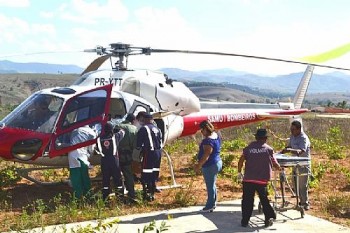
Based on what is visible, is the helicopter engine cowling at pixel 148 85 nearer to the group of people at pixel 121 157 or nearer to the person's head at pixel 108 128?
the group of people at pixel 121 157

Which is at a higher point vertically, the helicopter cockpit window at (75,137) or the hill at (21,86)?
the helicopter cockpit window at (75,137)

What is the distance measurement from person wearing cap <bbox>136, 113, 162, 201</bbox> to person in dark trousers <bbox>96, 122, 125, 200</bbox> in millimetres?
526

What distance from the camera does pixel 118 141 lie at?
27.8ft

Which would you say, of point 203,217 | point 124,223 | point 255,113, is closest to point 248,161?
point 203,217

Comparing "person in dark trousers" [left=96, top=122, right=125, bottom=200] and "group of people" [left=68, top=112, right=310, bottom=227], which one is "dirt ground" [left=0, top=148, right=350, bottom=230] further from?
"person in dark trousers" [left=96, top=122, right=125, bottom=200]

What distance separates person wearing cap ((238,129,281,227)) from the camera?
21.9 ft

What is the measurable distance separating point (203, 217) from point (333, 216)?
6.98 ft

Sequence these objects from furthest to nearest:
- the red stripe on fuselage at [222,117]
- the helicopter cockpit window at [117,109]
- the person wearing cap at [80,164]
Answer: the red stripe on fuselage at [222,117] < the helicopter cockpit window at [117,109] < the person wearing cap at [80,164]

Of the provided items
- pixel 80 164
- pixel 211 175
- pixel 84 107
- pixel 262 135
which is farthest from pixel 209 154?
pixel 84 107

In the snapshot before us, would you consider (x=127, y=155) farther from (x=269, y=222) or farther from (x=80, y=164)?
(x=269, y=222)

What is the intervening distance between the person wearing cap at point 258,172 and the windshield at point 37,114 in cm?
366

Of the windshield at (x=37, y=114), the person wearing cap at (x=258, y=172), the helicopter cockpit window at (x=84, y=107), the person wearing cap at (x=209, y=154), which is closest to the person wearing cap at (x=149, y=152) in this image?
the helicopter cockpit window at (x=84, y=107)

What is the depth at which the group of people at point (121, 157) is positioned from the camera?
8215 mm

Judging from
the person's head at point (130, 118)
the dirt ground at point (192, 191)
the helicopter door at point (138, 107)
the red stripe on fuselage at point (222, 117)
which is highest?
the helicopter door at point (138, 107)
